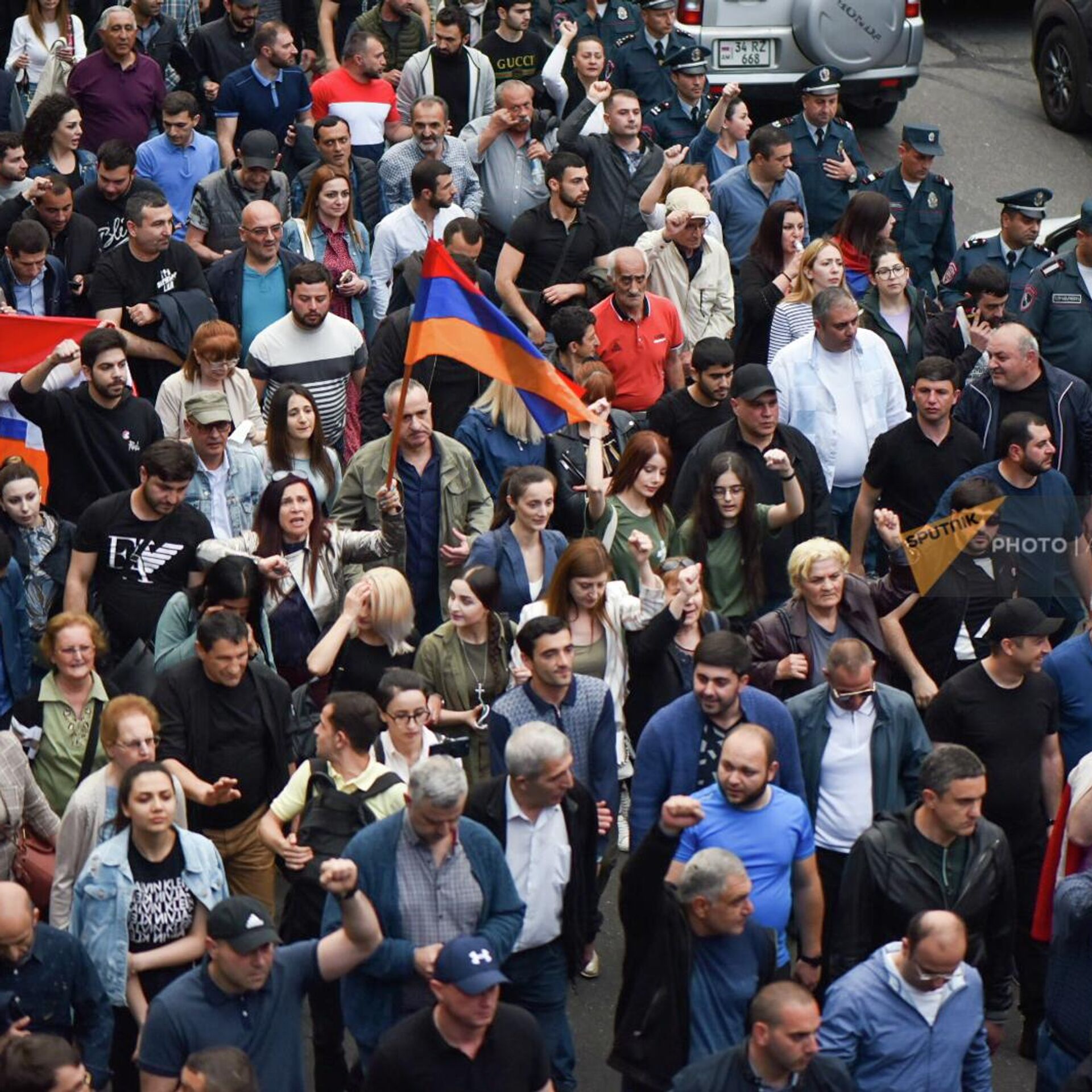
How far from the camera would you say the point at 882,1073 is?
7.17 m

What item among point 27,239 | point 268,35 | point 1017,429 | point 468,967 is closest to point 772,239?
point 1017,429

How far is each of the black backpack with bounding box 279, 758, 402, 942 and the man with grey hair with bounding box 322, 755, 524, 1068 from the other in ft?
1.28

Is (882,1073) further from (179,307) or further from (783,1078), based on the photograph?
(179,307)

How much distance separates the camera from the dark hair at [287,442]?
399 inches

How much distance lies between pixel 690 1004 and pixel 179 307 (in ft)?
18.1

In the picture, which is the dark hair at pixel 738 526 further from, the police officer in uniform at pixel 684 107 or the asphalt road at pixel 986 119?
the asphalt road at pixel 986 119

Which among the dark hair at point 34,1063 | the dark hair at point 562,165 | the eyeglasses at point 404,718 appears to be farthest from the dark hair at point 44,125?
the dark hair at point 34,1063

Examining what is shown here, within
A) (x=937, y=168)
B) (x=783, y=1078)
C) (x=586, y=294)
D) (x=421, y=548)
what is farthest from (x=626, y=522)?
(x=937, y=168)

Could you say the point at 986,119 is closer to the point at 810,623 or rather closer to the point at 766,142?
the point at 766,142

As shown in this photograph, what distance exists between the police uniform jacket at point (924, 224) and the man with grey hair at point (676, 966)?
6.80 metres

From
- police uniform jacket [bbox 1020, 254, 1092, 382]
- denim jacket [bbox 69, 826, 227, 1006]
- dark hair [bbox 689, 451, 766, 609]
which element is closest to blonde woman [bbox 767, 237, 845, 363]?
police uniform jacket [bbox 1020, 254, 1092, 382]

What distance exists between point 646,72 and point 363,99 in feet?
6.71

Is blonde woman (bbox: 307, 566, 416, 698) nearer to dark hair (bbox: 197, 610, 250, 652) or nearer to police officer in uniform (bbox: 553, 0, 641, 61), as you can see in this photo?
dark hair (bbox: 197, 610, 250, 652)

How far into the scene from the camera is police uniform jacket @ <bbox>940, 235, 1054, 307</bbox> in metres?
12.7
